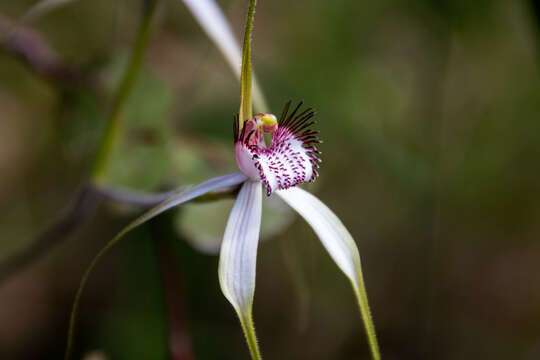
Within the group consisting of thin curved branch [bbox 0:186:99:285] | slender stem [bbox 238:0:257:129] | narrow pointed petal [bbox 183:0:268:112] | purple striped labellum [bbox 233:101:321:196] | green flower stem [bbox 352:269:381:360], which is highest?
narrow pointed petal [bbox 183:0:268:112]

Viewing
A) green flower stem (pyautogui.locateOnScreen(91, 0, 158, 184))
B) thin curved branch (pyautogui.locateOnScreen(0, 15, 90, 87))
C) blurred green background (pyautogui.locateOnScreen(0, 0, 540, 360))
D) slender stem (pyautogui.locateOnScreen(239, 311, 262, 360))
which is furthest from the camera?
blurred green background (pyautogui.locateOnScreen(0, 0, 540, 360))

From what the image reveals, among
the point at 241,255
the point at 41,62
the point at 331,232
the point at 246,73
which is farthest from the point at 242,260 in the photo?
the point at 41,62

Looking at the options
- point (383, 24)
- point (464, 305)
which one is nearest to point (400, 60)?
point (383, 24)

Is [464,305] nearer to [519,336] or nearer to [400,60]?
[519,336]

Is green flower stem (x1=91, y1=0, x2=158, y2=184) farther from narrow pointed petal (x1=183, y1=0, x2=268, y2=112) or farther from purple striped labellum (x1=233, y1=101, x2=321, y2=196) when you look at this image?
purple striped labellum (x1=233, y1=101, x2=321, y2=196)

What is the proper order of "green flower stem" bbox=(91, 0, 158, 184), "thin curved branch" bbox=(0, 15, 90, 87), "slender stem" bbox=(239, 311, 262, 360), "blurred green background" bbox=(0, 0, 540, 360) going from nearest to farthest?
"slender stem" bbox=(239, 311, 262, 360) < "green flower stem" bbox=(91, 0, 158, 184) < "thin curved branch" bbox=(0, 15, 90, 87) < "blurred green background" bbox=(0, 0, 540, 360)

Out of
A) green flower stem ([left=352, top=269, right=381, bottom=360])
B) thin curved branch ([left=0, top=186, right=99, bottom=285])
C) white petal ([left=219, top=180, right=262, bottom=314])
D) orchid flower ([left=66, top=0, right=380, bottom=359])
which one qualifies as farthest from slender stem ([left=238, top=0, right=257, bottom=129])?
thin curved branch ([left=0, top=186, right=99, bottom=285])

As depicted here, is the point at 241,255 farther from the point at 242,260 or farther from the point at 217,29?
the point at 217,29
